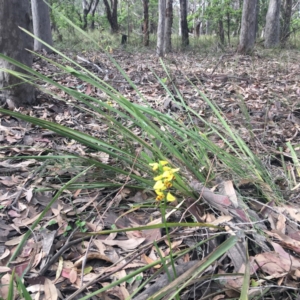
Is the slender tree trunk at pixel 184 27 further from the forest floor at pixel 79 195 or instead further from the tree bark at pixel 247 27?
the forest floor at pixel 79 195

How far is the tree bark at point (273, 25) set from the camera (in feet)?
30.2

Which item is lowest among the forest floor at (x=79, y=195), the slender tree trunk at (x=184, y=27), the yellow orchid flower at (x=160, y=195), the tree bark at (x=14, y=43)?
the forest floor at (x=79, y=195)

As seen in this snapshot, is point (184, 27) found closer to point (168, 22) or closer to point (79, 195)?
point (168, 22)

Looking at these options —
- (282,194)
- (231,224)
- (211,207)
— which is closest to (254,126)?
(282,194)

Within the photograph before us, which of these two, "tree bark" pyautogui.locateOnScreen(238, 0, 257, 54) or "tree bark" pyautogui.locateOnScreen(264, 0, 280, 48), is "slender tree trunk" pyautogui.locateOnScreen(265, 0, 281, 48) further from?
→ "tree bark" pyautogui.locateOnScreen(238, 0, 257, 54)

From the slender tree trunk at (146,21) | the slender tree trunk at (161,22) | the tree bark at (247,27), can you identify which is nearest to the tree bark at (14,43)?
the slender tree trunk at (161,22)

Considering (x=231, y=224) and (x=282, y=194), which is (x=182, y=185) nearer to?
(x=231, y=224)

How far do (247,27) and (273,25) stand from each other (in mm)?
2171

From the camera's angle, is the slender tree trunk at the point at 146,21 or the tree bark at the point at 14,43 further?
the slender tree trunk at the point at 146,21

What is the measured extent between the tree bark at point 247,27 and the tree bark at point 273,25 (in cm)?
190

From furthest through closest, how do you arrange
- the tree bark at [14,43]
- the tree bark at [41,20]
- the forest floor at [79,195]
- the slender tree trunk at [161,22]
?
the tree bark at [41,20] < the slender tree trunk at [161,22] < the tree bark at [14,43] < the forest floor at [79,195]

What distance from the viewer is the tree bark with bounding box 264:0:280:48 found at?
922 centimetres

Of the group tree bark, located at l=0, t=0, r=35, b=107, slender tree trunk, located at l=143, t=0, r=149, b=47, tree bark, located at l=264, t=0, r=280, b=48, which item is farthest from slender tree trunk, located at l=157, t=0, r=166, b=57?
tree bark, located at l=0, t=0, r=35, b=107

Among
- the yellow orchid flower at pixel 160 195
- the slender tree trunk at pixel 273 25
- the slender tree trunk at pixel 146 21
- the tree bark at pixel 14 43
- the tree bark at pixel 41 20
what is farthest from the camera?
the slender tree trunk at pixel 146 21
